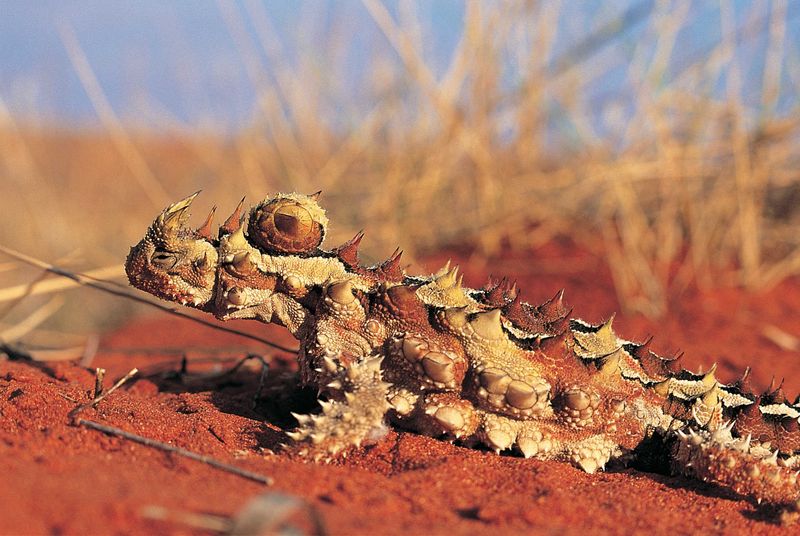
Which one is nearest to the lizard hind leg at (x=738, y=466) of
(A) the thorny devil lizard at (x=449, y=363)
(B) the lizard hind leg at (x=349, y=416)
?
(A) the thorny devil lizard at (x=449, y=363)

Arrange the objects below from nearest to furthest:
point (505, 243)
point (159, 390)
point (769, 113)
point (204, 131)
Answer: point (159, 390) < point (769, 113) < point (505, 243) < point (204, 131)

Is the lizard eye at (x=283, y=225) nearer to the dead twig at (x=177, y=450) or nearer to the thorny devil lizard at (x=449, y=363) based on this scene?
the thorny devil lizard at (x=449, y=363)

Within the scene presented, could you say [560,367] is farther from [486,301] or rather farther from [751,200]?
[751,200]

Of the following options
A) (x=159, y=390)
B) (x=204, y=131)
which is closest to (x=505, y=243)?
(x=204, y=131)

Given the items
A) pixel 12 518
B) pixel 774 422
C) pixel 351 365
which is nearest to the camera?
pixel 12 518

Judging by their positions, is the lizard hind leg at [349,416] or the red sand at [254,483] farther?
the lizard hind leg at [349,416]

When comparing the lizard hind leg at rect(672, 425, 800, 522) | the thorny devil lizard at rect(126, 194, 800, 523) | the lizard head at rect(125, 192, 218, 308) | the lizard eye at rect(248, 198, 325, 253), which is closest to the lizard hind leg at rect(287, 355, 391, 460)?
the thorny devil lizard at rect(126, 194, 800, 523)
